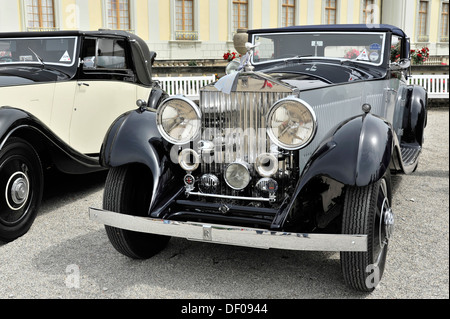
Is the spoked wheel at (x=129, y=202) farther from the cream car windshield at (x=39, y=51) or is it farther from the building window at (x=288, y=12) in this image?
the building window at (x=288, y=12)

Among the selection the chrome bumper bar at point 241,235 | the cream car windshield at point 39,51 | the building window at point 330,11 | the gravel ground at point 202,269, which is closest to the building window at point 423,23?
the building window at point 330,11

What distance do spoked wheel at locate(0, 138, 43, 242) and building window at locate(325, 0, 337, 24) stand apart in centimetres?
2318

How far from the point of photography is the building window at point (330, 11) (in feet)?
82.2

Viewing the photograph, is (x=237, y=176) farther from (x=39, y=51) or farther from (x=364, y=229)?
(x=39, y=51)

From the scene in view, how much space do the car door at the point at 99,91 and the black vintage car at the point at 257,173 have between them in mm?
1740

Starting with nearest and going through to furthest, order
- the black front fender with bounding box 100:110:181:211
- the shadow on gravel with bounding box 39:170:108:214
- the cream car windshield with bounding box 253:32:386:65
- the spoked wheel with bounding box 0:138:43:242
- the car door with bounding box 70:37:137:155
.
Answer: the black front fender with bounding box 100:110:181:211
the spoked wheel with bounding box 0:138:43:242
the cream car windshield with bounding box 253:32:386:65
the shadow on gravel with bounding box 39:170:108:214
the car door with bounding box 70:37:137:155

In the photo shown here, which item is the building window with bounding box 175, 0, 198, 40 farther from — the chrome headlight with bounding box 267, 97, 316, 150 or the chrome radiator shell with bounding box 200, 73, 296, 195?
the chrome headlight with bounding box 267, 97, 316, 150

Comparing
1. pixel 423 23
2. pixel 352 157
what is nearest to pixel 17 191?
pixel 352 157

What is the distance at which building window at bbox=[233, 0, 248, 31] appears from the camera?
73.7 feet

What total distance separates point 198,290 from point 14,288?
1151 mm

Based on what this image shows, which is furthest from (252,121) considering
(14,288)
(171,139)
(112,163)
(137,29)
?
(137,29)

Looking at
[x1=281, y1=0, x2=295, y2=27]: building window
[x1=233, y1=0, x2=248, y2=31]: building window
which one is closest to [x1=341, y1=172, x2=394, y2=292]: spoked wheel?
[x1=233, y1=0, x2=248, y2=31]: building window

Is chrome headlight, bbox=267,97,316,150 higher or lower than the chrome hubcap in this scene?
higher
